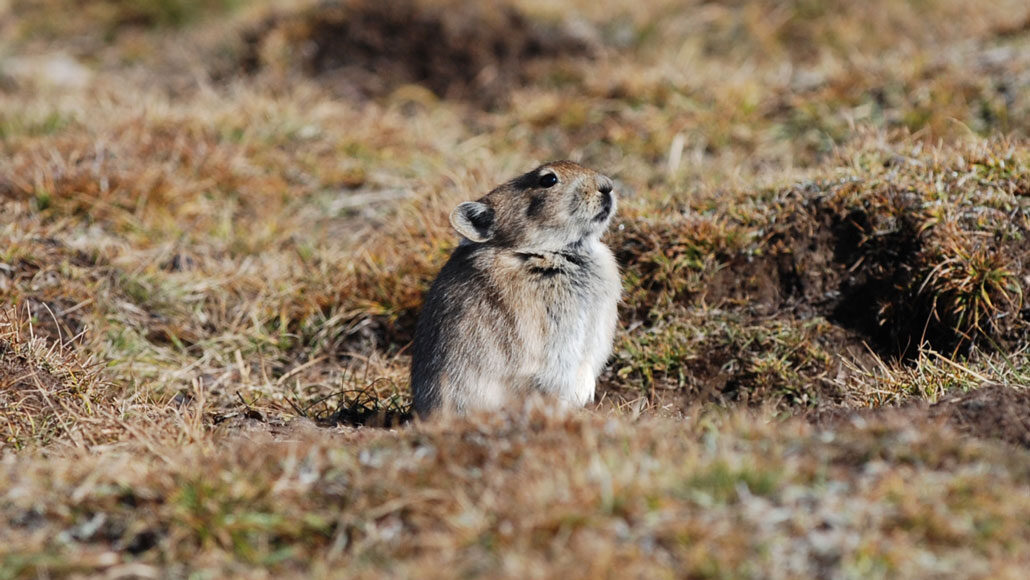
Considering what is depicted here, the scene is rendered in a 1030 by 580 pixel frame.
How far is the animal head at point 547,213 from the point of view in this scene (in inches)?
214

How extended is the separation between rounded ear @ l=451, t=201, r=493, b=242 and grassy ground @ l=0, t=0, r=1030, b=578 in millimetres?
1075

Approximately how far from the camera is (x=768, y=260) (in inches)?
254

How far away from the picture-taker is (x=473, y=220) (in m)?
5.54

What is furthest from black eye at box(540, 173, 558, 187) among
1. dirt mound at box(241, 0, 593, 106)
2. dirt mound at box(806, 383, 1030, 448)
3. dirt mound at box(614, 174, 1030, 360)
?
dirt mound at box(241, 0, 593, 106)

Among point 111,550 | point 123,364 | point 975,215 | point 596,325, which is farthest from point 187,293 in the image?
point 975,215

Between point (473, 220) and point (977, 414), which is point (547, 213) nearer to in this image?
point (473, 220)

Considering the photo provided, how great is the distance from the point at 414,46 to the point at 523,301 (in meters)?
7.35

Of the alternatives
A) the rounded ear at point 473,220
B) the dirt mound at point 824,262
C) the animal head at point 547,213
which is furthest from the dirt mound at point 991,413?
the rounded ear at point 473,220

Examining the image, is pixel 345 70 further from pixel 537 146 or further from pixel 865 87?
pixel 865 87

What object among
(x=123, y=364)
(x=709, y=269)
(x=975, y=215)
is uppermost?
(x=975, y=215)

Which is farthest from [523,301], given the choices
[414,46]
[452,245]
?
[414,46]

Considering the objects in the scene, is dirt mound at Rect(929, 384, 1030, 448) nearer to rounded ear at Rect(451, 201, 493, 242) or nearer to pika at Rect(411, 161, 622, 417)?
pika at Rect(411, 161, 622, 417)

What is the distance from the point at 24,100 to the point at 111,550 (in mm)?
8957

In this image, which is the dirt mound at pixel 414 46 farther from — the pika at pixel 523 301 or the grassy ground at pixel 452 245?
the pika at pixel 523 301
